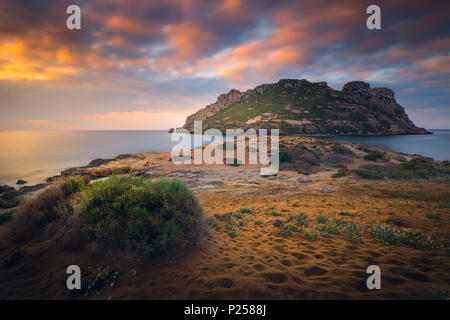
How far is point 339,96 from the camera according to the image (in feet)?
360

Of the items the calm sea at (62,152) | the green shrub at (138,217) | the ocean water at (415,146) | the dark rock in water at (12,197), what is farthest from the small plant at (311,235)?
the ocean water at (415,146)

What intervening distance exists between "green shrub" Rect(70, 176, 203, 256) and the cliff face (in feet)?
249

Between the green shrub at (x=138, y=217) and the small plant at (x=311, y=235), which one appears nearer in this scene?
the green shrub at (x=138, y=217)

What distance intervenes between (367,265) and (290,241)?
188 centimetres

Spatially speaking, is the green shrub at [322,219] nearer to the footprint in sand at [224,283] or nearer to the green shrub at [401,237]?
the green shrub at [401,237]

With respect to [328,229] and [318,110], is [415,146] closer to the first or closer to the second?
[318,110]

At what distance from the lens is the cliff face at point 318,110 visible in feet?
281

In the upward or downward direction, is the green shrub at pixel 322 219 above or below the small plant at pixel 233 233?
above

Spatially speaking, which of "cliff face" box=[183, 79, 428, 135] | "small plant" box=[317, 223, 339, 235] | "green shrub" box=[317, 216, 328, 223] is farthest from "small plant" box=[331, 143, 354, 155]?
"cliff face" box=[183, 79, 428, 135]

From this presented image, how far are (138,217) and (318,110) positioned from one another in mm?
109510

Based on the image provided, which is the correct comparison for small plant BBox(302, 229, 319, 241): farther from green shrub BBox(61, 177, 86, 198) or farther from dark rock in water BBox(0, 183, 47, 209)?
dark rock in water BBox(0, 183, 47, 209)

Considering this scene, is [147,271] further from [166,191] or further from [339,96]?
[339,96]

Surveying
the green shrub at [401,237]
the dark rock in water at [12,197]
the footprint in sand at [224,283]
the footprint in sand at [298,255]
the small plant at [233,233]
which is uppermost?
the green shrub at [401,237]

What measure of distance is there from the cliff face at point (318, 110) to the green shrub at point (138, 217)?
75.9 metres
